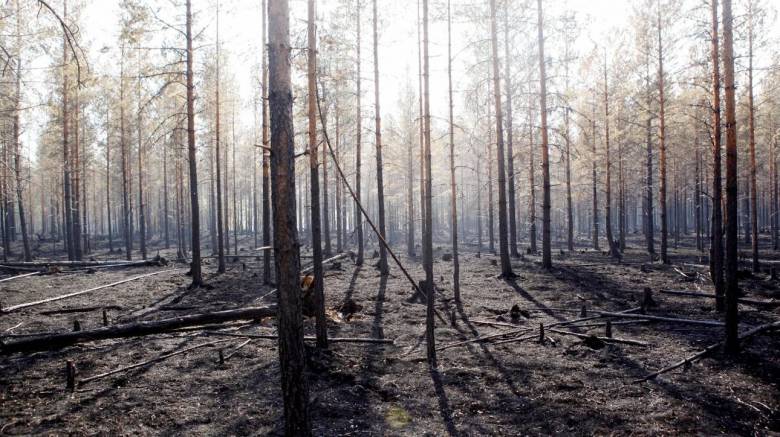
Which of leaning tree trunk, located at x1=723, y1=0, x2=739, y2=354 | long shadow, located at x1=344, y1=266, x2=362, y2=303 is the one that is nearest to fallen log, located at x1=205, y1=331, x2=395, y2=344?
long shadow, located at x1=344, y1=266, x2=362, y2=303

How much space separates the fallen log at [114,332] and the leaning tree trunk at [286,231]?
20.8 feet

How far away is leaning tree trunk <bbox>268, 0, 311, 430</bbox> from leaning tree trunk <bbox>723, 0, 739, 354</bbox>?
7.17 m

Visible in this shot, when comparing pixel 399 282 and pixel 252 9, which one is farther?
pixel 399 282

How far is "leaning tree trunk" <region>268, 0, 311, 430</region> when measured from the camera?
429 centimetres

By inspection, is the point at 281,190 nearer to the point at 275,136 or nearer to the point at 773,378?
the point at 275,136

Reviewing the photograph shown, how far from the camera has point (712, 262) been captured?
1526 cm

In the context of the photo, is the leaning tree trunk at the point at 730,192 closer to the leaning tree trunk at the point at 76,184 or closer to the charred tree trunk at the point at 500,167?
the charred tree trunk at the point at 500,167

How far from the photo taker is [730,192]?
7715mm

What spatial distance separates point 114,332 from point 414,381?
19.8ft

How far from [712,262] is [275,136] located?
16302 mm

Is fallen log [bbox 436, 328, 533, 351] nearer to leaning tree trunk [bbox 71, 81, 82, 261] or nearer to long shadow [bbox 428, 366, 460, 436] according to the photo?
long shadow [bbox 428, 366, 460, 436]

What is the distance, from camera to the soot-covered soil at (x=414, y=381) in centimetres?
582

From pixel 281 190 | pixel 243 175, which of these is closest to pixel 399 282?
pixel 281 190

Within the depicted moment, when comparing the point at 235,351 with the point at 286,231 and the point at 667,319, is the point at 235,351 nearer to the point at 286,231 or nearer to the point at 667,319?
the point at 286,231
